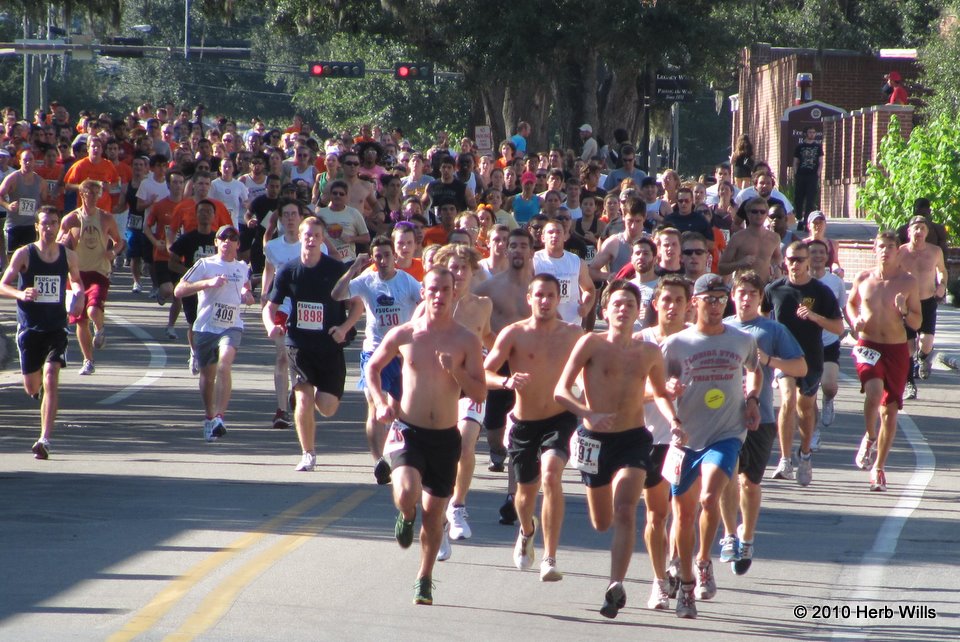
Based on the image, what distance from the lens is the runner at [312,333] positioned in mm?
11789

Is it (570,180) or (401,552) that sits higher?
(570,180)

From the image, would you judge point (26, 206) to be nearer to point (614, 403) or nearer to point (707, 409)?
point (614, 403)

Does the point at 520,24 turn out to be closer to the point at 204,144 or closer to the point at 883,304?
the point at 204,144

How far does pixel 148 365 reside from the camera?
59.3 ft

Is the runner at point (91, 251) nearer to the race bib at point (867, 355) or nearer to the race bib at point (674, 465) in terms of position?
the race bib at point (867, 355)

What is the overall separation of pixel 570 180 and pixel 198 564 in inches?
499

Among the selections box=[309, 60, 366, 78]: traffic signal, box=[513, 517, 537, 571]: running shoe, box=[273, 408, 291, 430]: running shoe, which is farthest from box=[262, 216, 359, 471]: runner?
box=[309, 60, 366, 78]: traffic signal

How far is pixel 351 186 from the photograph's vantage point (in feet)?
63.5

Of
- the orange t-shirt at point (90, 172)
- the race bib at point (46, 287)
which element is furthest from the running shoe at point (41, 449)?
the orange t-shirt at point (90, 172)

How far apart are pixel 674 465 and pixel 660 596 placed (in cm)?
64

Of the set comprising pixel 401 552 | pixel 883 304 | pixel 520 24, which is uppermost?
pixel 520 24

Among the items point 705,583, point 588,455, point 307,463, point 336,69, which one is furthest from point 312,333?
point 336,69

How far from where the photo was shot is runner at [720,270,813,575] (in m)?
8.37

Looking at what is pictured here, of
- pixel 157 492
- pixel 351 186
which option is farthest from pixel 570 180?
pixel 157 492
